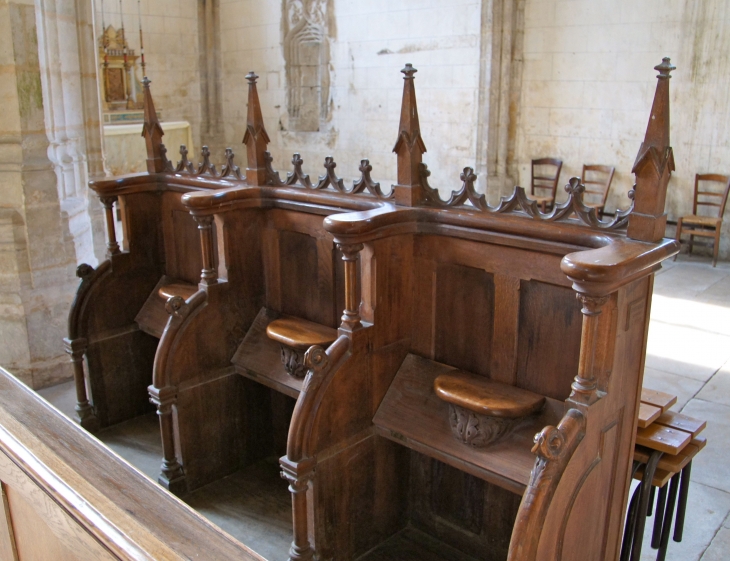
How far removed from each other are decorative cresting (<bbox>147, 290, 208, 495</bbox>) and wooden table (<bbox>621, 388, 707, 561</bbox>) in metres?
1.74

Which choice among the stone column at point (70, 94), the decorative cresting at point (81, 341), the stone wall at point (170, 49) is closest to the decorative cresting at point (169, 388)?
the decorative cresting at point (81, 341)

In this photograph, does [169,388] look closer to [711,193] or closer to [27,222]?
[27,222]

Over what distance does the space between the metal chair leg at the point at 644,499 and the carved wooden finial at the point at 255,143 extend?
1.84 metres

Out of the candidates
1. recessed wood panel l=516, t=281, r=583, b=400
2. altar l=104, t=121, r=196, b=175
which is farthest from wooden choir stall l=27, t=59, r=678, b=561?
altar l=104, t=121, r=196, b=175

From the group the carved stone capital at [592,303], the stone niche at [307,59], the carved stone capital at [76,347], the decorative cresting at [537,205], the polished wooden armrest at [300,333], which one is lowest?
the carved stone capital at [76,347]

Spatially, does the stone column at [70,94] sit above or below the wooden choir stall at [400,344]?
above

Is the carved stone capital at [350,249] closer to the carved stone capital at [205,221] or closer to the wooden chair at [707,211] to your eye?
the carved stone capital at [205,221]

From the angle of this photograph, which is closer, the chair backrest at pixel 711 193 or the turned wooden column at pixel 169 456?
the turned wooden column at pixel 169 456

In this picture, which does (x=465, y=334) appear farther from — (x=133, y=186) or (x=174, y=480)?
(x=133, y=186)

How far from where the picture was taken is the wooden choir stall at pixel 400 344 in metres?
1.83

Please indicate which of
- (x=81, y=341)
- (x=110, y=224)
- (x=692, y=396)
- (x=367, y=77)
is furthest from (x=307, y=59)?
(x=692, y=396)

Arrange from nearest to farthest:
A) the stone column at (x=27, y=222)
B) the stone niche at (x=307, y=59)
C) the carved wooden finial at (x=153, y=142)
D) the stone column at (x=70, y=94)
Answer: the carved wooden finial at (x=153, y=142)
the stone column at (x=27, y=222)
the stone column at (x=70, y=94)
the stone niche at (x=307, y=59)

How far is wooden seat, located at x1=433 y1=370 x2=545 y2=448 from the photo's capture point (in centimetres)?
204

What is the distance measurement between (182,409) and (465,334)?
49.8 inches
